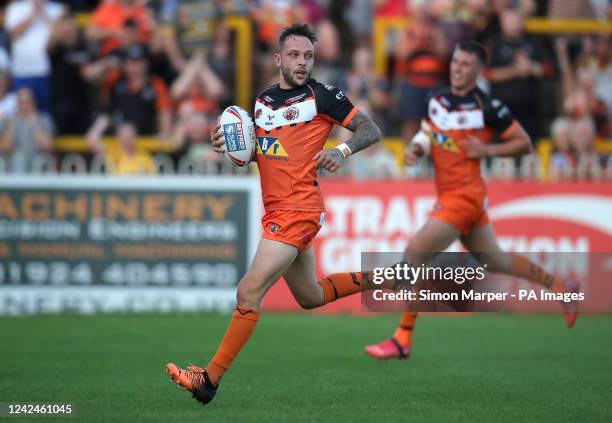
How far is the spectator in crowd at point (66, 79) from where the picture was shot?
620 inches

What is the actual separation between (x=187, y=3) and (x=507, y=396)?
1031 centimetres

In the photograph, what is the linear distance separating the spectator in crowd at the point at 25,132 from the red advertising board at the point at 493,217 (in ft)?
13.3

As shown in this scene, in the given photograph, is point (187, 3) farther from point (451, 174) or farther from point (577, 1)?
point (451, 174)

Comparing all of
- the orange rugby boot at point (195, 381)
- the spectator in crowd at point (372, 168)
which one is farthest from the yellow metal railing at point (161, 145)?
the orange rugby boot at point (195, 381)

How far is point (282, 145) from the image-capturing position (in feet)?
24.8

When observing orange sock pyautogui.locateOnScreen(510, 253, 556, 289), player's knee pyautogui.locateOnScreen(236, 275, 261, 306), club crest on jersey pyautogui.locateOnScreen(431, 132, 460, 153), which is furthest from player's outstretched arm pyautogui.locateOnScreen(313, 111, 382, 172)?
orange sock pyautogui.locateOnScreen(510, 253, 556, 289)

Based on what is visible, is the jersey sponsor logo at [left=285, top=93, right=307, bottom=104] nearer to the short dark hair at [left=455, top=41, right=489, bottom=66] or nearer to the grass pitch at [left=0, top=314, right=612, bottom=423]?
the grass pitch at [left=0, top=314, right=612, bottom=423]

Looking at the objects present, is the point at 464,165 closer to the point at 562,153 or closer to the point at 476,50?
the point at 476,50

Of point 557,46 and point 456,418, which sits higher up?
point 557,46

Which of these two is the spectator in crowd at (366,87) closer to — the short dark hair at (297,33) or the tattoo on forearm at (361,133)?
the short dark hair at (297,33)

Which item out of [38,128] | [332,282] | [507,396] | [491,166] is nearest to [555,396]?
[507,396]

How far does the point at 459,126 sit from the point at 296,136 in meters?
2.91

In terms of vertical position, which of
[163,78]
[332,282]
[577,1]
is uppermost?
[577,1]

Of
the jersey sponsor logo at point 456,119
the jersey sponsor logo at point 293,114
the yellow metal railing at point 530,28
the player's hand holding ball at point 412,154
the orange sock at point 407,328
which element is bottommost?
the orange sock at point 407,328
